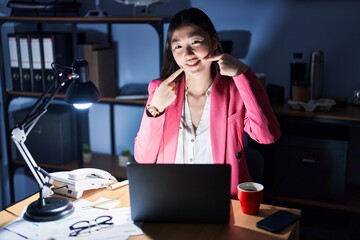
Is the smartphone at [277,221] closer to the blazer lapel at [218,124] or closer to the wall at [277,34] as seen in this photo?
the blazer lapel at [218,124]

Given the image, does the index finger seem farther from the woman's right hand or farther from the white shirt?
the white shirt

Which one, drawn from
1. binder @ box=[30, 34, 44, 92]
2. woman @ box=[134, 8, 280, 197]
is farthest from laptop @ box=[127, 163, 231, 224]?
binder @ box=[30, 34, 44, 92]

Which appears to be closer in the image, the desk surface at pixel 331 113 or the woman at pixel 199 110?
the woman at pixel 199 110

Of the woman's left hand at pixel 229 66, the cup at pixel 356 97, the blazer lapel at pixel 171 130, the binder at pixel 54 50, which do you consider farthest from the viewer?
the binder at pixel 54 50

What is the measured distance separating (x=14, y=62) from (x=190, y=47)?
1608 mm

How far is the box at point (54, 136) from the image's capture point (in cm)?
297

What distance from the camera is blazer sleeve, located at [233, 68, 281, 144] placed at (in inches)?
68.6

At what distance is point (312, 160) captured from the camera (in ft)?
7.88

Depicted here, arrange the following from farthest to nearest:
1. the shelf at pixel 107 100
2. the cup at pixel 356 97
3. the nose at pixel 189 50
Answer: the shelf at pixel 107 100
the cup at pixel 356 97
the nose at pixel 189 50

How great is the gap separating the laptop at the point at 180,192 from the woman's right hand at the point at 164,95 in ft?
1.53

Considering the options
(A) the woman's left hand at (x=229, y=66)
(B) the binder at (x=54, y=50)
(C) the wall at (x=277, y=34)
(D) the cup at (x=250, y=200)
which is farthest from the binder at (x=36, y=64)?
(D) the cup at (x=250, y=200)

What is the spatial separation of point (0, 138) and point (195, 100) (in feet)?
6.00

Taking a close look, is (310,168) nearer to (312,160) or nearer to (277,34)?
(312,160)

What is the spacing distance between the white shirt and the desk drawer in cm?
66
